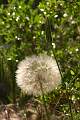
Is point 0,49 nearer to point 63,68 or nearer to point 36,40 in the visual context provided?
point 36,40

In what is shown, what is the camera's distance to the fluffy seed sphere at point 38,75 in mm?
4176

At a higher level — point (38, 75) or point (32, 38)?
point (38, 75)

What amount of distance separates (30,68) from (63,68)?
222 centimetres

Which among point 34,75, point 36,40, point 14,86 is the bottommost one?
point 14,86

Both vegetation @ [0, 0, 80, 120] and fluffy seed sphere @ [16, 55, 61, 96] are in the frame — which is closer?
fluffy seed sphere @ [16, 55, 61, 96]

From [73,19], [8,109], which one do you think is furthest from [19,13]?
[8,109]

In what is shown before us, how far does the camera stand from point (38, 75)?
4172 mm

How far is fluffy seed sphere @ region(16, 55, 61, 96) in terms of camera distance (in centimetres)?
418

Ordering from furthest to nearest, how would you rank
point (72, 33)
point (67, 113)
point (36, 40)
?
point (72, 33)
point (36, 40)
point (67, 113)

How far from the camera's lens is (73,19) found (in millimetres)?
7117

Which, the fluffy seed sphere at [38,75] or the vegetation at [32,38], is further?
the vegetation at [32,38]

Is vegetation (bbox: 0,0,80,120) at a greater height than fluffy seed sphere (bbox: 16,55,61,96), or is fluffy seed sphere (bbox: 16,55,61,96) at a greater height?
fluffy seed sphere (bbox: 16,55,61,96)

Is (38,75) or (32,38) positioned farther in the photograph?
(32,38)

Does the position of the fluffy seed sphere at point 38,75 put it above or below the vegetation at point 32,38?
above
